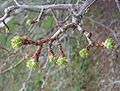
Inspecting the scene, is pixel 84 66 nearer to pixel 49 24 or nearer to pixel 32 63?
pixel 49 24

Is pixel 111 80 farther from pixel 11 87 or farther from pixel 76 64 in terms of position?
pixel 11 87

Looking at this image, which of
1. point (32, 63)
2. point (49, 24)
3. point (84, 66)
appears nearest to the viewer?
point (32, 63)

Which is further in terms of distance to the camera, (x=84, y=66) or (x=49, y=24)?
A: (x=84, y=66)

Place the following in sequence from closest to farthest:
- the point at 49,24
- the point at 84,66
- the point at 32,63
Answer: the point at 32,63, the point at 49,24, the point at 84,66

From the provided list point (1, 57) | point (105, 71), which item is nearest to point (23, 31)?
point (1, 57)

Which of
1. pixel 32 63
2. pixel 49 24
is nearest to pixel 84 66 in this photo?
pixel 49 24

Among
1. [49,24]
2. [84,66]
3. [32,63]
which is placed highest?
[49,24]

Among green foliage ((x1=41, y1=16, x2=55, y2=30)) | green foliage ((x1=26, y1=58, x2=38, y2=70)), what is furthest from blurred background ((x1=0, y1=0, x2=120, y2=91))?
green foliage ((x1=26, y1=58, x2=38, y2=70))

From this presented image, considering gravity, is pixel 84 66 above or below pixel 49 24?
below

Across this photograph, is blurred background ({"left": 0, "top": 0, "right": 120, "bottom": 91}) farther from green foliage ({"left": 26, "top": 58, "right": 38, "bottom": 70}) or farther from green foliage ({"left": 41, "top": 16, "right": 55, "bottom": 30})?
green foliage ({"left": 26, "top": 58, "right": 38, "bottom": 70})

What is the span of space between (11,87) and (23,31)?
2.31ft

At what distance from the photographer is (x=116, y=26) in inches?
116

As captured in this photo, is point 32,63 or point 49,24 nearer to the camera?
point 32,63

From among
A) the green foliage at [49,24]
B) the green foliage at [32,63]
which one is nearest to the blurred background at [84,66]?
the green foliage at [49,24]
